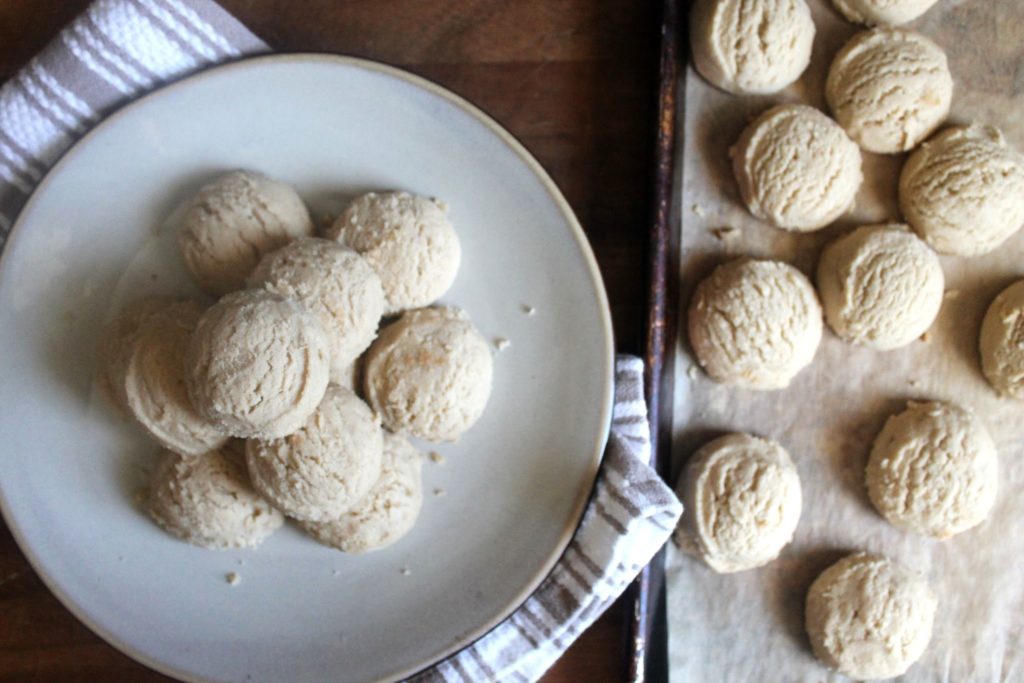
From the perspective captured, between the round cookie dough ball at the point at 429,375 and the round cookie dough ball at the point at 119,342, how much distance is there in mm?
289

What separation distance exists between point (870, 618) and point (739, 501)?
0.24 m

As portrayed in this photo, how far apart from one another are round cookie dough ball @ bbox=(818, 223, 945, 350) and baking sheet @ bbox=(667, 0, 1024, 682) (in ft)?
0.15

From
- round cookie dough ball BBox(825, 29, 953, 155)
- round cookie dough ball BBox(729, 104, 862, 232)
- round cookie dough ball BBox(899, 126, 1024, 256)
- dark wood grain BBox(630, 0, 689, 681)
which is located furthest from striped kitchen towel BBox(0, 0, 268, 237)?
round cookie dough ball BBox(899, 126, 1024, 256)

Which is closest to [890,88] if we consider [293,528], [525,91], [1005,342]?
[1005,342]

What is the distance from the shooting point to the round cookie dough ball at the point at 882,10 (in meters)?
1.17

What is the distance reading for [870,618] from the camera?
1136 millimetres

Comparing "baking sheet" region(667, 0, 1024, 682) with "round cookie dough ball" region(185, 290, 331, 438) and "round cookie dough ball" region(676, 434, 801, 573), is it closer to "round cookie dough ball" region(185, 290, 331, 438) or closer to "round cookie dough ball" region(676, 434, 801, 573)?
"round cookie dough ball" region(676, 434, 801, 573)

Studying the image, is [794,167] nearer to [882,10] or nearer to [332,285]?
[882,10]

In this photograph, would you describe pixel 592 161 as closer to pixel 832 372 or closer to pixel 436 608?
pixel 832 372

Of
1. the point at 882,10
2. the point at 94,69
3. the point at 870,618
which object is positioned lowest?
the point at 870,618

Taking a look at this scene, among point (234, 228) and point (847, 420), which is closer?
point (234, 228)

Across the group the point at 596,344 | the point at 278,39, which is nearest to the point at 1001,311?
the point at 596,344

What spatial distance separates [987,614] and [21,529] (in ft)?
4.27

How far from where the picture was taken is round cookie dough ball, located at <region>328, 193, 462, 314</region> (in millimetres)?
1077
